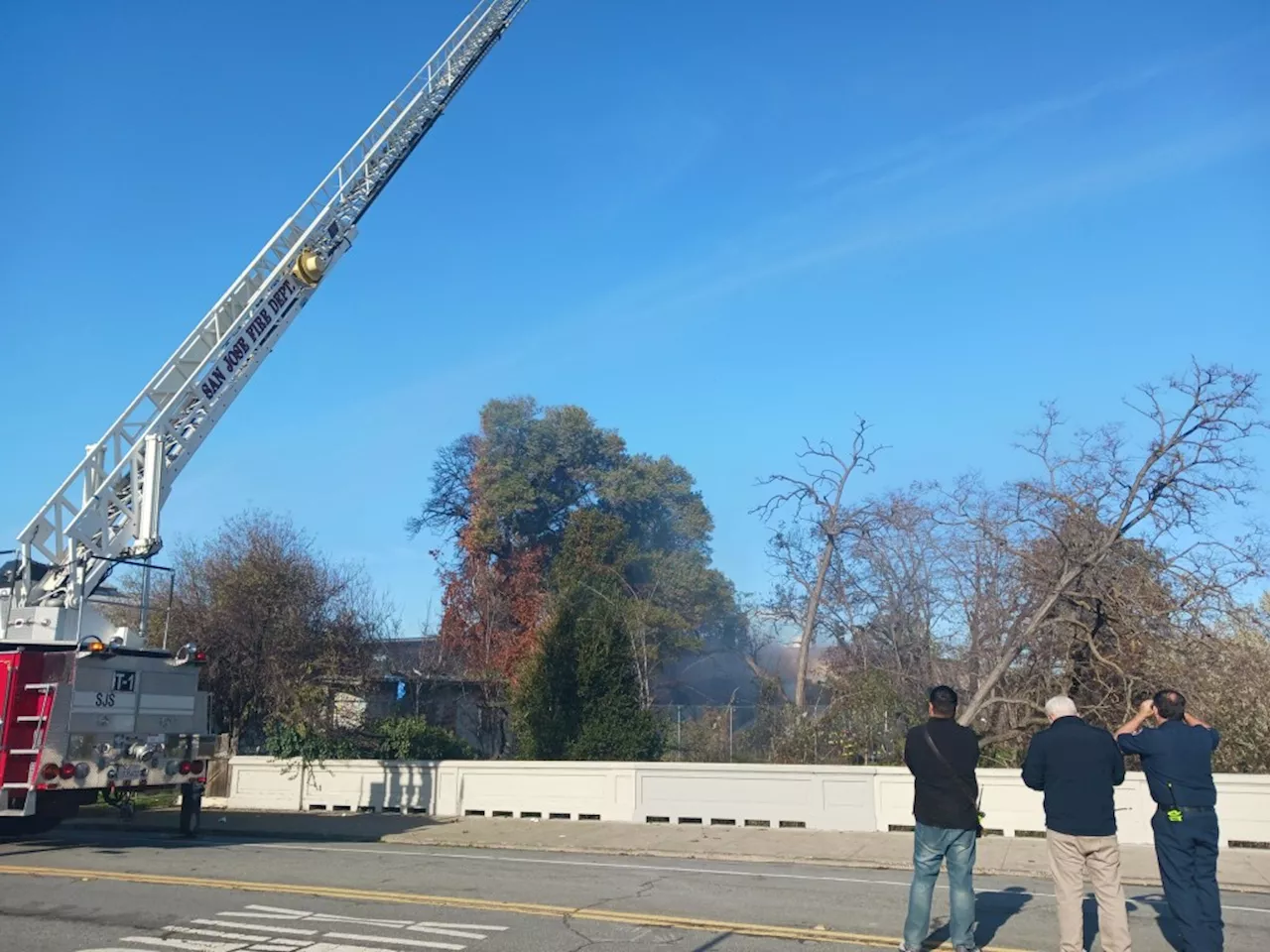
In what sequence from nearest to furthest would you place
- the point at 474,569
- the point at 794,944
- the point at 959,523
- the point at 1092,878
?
the point at 1092,878, the point at 794,944, the point at 959,523, the point at 474,569

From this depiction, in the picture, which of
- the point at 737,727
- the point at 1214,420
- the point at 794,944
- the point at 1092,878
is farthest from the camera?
the point at 737,727

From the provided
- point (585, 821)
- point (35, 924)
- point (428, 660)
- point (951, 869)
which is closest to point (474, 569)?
point (428, 660)

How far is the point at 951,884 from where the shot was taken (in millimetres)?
7008

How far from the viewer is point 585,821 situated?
712 inches

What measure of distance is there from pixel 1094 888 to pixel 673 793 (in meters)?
11.7

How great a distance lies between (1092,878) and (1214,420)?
12682 mm

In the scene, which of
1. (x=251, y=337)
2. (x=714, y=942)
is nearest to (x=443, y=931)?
(x=714, y=942)

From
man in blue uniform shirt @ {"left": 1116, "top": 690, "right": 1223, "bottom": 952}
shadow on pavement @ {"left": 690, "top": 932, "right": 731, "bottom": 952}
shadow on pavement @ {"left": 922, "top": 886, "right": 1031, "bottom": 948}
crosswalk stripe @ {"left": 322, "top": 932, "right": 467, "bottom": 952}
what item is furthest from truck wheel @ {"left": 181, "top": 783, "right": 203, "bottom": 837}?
man in blue uniform shirt @ {"left": 1116, "top": 690, "right": 1223, "bottom": 952}

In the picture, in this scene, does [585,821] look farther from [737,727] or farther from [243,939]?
[243,939]

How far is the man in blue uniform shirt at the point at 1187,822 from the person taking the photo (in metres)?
6.75

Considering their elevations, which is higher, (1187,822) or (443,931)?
(1187,822)

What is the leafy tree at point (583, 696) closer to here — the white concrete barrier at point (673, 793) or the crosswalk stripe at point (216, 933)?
the white concrete barrier at point (673, 793)

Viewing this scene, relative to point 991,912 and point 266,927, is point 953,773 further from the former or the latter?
point 266,927

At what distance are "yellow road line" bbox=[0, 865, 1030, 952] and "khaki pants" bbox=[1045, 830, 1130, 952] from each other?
936 mm
